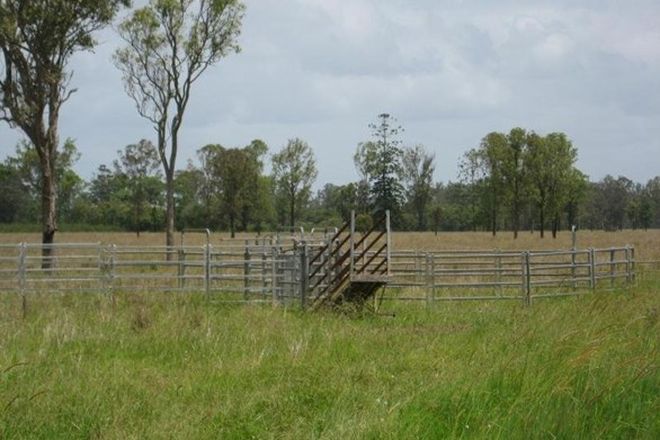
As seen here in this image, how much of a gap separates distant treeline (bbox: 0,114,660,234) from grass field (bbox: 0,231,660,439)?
2503 centimetres

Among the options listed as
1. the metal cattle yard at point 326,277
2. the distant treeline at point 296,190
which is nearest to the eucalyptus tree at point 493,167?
the distant treeline at point 296,190

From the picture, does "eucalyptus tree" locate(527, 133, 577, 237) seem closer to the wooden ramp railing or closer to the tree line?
the tree line

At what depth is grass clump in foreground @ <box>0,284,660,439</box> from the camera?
668 centimetres

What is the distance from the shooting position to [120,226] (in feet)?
289

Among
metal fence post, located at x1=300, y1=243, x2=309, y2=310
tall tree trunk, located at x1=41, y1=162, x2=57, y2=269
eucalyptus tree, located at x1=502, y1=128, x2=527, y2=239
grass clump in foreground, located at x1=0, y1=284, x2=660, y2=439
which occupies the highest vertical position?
eucalyptus tree, located at x1=502, y1=128, x2=527, y2=239

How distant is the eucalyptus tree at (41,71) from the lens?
2870 centimetres

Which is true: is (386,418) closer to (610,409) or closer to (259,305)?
(610,409)

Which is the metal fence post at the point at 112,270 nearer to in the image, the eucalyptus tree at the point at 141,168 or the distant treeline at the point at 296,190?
the distant treeline at the point at 296,190

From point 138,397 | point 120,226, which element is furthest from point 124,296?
point 120,226

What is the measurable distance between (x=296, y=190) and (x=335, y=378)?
2229 inches

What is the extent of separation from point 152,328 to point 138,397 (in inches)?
184

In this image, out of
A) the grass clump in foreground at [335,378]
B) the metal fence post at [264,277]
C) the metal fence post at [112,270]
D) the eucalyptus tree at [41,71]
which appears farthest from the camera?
the eucalyptus tree at [41,71]

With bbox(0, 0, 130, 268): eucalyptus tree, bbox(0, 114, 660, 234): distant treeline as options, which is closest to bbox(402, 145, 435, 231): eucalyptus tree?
bbox(0, 114, 660, 234): distant treeline

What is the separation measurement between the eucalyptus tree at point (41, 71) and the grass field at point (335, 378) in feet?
52.9
